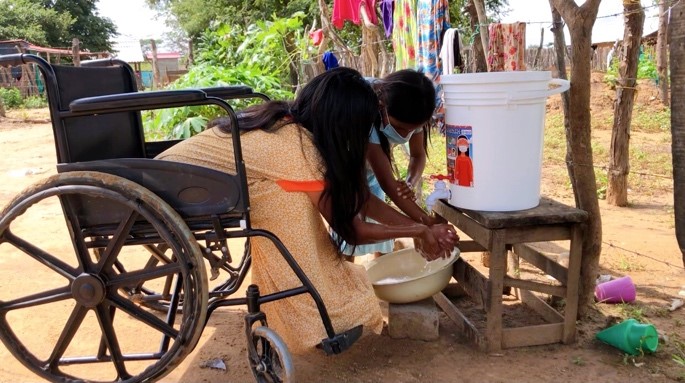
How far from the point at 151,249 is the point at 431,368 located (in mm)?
1362

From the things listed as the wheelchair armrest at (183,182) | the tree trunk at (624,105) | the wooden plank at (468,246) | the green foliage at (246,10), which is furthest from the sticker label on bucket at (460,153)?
the green foliage at (246,10)

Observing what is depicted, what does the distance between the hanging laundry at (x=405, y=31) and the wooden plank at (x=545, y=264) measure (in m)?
1.74

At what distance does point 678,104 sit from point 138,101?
1.67 meters

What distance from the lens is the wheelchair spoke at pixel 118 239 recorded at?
177cm

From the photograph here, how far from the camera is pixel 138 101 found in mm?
1662

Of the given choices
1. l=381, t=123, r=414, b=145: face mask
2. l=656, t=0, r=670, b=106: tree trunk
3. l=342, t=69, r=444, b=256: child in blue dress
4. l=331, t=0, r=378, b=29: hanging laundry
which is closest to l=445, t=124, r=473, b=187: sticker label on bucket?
l=342, t=69, r=444, b=256: child in blue dress

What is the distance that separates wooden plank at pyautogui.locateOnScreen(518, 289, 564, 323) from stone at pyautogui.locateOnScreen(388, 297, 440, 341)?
549 mm

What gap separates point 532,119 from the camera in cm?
221

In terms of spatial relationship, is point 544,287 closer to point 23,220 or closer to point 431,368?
point 431,368

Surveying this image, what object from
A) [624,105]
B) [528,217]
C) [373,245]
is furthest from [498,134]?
[624,105]

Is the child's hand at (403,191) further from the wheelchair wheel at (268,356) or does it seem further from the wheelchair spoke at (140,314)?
the wheelchair spoke at (140,314)

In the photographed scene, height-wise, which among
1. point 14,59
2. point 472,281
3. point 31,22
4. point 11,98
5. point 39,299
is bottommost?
point 472,281

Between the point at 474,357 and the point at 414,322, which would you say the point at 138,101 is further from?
the point at 474,357

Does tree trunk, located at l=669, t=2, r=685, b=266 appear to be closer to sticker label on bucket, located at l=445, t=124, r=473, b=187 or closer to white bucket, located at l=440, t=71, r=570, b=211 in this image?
white bucket, located at l=440, t=71, r=570, b=211
